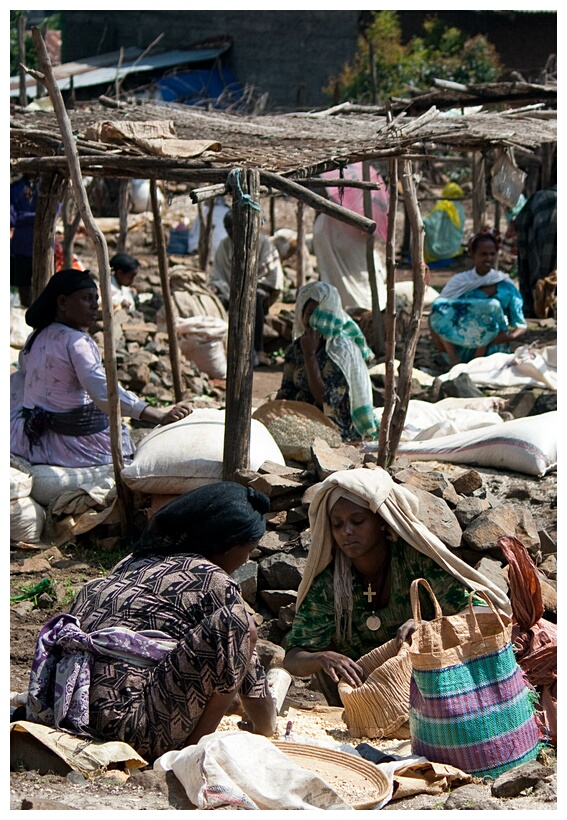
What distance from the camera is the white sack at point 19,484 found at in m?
6.04

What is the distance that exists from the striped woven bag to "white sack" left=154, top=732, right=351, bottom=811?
0.55 metres

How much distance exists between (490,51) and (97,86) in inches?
286

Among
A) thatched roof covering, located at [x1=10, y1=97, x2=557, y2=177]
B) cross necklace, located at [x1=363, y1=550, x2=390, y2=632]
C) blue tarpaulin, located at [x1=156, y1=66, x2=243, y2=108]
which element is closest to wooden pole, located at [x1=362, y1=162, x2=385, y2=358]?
thatched roof covering, located at [x1=10, y1=97, x2=557, y2=177]

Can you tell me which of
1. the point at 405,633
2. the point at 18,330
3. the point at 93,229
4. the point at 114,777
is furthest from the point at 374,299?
the point at 114,777

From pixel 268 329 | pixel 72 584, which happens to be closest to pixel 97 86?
pixel 268 329

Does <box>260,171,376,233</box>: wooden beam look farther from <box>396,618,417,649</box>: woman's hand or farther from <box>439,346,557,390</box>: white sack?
<box>439,346,557,390</box>: white sack

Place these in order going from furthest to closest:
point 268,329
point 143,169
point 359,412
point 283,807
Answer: point 268,329
point 359,412
point 143,169
point 283,807

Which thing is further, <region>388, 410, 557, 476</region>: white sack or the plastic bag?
the plastic bag

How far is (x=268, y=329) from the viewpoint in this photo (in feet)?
39.1

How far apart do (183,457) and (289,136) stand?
8.92ft

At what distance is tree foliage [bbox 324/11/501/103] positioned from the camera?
18.8 m

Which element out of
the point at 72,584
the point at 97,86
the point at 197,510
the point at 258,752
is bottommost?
the point at 72,584

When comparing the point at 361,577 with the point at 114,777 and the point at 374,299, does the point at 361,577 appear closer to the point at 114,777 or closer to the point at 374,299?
the point at 114,777
